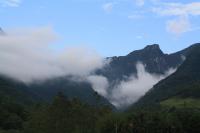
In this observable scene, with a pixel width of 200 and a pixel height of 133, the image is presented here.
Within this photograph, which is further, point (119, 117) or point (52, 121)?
point (119, 117)

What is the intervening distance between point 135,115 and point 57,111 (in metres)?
27.2

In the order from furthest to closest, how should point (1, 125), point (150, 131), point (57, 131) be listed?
point (1, 125), point (150, 131), point (57, 131)

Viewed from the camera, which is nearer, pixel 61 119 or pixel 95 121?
pixel 61 119

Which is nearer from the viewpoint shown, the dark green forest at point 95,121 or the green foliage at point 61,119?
the green foliage at point 61,119

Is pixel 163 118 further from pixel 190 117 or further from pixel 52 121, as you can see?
pixel 52 121

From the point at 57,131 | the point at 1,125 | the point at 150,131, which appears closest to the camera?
the point at 57,131

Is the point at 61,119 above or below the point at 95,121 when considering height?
below

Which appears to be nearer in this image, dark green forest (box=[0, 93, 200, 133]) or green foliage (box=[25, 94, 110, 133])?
green foliage (box=[25, 94, 110, 133])

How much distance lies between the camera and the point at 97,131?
14038cm

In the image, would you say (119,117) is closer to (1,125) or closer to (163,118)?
(163,118)

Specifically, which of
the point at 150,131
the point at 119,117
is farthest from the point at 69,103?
the point at 150,131

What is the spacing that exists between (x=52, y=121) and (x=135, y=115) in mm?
29529

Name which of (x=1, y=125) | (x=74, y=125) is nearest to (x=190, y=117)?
(x=74, y=125)

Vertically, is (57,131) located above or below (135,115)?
below
